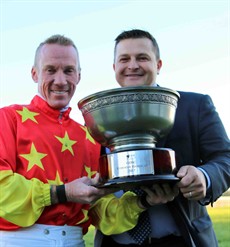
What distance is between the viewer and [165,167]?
1.95m

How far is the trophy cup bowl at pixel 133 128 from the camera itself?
1892mm

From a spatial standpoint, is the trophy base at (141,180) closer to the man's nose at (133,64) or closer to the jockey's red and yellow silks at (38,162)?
the jockey's red and yellow silks at (38,162)

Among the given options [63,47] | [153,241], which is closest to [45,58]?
[63,47]

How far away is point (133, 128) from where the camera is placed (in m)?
1.93

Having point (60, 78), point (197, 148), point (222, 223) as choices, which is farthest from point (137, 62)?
point (222, 223)

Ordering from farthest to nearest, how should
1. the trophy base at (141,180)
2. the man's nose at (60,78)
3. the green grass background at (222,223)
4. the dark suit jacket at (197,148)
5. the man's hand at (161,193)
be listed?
the green grass background at (222,223)
the man's nose at (60,78)
the dark suit jacket at (197,148)
the man's hand at (161,193)
the trophy base at (141,180)

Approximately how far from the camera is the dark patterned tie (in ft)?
7.61

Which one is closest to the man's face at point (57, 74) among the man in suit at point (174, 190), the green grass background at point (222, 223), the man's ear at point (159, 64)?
the man in suit at point (174, 190)

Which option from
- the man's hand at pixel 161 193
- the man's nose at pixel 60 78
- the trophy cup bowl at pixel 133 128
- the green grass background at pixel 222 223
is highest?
the man's nose at pixel 60 78

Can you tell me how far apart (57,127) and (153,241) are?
0.82m

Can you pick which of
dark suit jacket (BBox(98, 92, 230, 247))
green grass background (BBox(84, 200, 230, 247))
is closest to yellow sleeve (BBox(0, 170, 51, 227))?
dark suit jacket (BBox(98, 92, 230, 247))

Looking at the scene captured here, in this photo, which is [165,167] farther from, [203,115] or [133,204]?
[203,115]

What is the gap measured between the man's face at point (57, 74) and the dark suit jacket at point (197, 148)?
622 mm

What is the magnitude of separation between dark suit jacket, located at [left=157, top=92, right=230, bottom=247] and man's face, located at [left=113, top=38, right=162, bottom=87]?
0.25 metres
